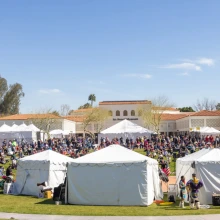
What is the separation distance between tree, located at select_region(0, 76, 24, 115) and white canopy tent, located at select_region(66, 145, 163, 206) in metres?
82.2

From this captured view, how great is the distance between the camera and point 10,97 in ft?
318

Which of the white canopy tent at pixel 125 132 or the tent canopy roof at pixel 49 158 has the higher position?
the white canopy tent at pixel 125 132

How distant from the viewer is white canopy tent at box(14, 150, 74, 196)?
67.6ft

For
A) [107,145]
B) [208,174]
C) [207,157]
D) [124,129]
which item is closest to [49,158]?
[207,157]

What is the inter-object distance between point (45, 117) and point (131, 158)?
201 feet

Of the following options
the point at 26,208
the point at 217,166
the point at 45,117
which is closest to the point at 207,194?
the point at 217,166

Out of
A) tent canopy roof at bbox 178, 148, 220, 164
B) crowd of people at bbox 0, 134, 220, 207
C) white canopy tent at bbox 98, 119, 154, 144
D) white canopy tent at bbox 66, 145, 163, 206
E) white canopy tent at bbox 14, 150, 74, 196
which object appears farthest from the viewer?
white canopy tent at bbox 98, 119, 154, 144

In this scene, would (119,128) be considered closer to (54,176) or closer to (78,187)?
(54,176)

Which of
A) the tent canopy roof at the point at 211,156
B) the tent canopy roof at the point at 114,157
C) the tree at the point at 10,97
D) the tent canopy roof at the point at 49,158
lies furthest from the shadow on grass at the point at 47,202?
the tree at the point at 10,97

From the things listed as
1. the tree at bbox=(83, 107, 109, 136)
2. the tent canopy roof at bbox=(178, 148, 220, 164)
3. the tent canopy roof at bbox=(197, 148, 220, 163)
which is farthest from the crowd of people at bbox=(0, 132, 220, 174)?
the tree at bbox=(83, 107, 109, 136)

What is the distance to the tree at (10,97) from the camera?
316ft

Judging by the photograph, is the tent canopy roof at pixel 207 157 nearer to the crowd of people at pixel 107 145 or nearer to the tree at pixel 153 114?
the crowd of people at pixel 107 145

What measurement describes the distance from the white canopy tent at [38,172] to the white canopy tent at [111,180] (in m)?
3.72

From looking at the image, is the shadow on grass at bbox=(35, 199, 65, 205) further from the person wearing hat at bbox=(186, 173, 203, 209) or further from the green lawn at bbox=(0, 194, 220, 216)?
the person wearing hat at bbox=(186, 173, 203, 209)
